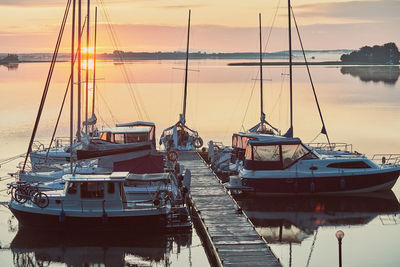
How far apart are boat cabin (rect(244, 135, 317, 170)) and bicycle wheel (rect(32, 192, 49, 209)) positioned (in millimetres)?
10465

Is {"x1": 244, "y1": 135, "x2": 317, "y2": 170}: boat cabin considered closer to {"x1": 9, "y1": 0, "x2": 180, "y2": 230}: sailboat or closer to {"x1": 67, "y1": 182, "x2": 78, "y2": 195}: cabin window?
{"x1": 9, "y1": 0, "x2": 180, "y2": 230}: sailboat

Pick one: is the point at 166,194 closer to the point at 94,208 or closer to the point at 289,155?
the point at 94,208

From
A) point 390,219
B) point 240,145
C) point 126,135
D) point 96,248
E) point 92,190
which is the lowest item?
point 96,248

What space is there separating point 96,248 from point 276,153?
10630mm

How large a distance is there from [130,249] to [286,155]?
10.2 meters

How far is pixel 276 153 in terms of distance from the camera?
3297cm

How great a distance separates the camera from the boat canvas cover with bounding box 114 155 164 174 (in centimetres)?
3127

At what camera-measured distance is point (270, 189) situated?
1303 inches

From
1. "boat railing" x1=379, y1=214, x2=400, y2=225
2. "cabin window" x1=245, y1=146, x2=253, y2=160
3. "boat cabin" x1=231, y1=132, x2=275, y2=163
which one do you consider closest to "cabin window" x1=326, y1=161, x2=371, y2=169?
"boat railing" x1=379, y1=214, x2=400, y2=225

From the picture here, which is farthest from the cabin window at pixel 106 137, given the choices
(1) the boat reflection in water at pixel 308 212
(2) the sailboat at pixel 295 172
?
(1) the boat reflection in water at pixel 308 212

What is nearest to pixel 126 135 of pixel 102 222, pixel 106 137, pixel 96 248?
pixel 106 137

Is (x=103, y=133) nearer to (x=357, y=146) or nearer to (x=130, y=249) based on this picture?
(x=130, y=249)

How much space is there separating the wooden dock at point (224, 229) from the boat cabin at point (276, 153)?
222 centimetres

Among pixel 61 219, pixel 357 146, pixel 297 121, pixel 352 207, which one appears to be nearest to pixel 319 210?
pixel 352 207
